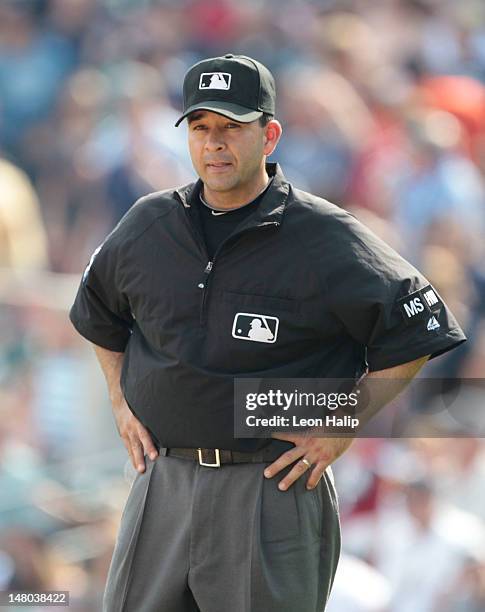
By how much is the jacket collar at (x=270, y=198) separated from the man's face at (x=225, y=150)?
0.08m

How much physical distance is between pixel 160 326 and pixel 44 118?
672 cm

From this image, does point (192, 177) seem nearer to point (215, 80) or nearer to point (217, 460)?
point (215, 80)

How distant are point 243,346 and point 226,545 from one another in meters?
0.54

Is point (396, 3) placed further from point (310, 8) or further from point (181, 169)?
point (181, 169)

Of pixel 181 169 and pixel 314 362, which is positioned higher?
pixel 181 169

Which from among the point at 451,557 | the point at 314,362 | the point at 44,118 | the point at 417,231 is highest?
the point at 44,118

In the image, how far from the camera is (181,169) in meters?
8.53

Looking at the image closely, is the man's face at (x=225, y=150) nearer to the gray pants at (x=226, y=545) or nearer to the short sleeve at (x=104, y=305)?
the short sleeve at (x=104, y=305)

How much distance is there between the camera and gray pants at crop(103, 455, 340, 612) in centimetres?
349

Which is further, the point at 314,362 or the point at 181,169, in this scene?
the point at 181,169

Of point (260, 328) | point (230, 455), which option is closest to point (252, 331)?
point (260, 328)

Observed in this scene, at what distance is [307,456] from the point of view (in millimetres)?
3539

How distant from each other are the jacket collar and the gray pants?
669mm

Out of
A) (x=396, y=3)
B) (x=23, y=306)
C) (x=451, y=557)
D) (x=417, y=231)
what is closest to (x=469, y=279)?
(x=417, y=231)
